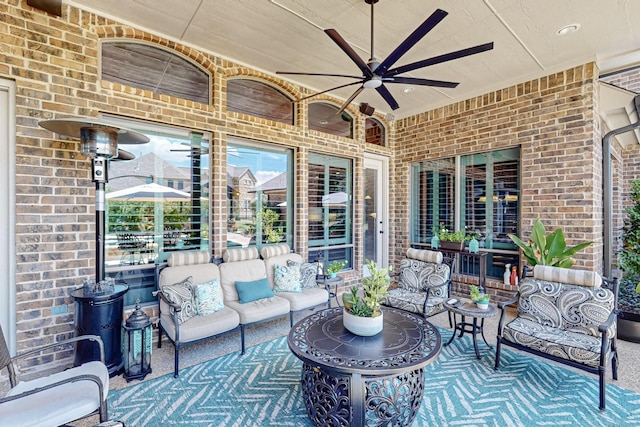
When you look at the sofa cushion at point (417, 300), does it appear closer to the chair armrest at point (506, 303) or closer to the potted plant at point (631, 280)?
the chair armrest at point (506, 303)

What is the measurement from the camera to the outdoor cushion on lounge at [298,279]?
152 inches

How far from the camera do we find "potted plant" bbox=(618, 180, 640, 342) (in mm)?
3547

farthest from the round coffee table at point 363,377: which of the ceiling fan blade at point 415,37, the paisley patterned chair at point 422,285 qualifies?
the ceiling fan blade at point 415,37

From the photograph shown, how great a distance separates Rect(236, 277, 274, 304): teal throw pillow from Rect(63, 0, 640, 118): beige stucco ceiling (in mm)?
2926

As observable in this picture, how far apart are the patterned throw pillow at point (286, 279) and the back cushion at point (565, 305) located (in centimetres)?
260

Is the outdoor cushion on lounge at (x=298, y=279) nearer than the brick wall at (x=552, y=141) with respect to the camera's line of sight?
Yes

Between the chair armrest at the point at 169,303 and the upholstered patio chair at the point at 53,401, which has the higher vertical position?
the chair armrest at the point at 169,303

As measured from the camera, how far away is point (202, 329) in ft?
9.89

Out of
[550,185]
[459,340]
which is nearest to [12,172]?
[459,340]

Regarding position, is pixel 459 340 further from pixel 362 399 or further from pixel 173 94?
pixel 173 94

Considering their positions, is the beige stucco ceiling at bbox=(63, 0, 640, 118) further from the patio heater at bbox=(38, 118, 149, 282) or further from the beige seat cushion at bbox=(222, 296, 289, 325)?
the beige seat cushion at bbox=(222, 296, 289, 325)

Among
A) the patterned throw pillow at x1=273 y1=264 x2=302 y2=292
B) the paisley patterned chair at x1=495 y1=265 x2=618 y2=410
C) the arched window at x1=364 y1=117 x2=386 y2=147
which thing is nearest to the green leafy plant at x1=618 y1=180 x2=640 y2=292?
the paisley patterned chair at x1=495 y1=265 x2=618 y2=410

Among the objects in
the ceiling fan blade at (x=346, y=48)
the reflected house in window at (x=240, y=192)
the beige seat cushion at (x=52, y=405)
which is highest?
the ceiling fan blade at (x=346, y=48)

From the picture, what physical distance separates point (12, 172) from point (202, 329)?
226cm
